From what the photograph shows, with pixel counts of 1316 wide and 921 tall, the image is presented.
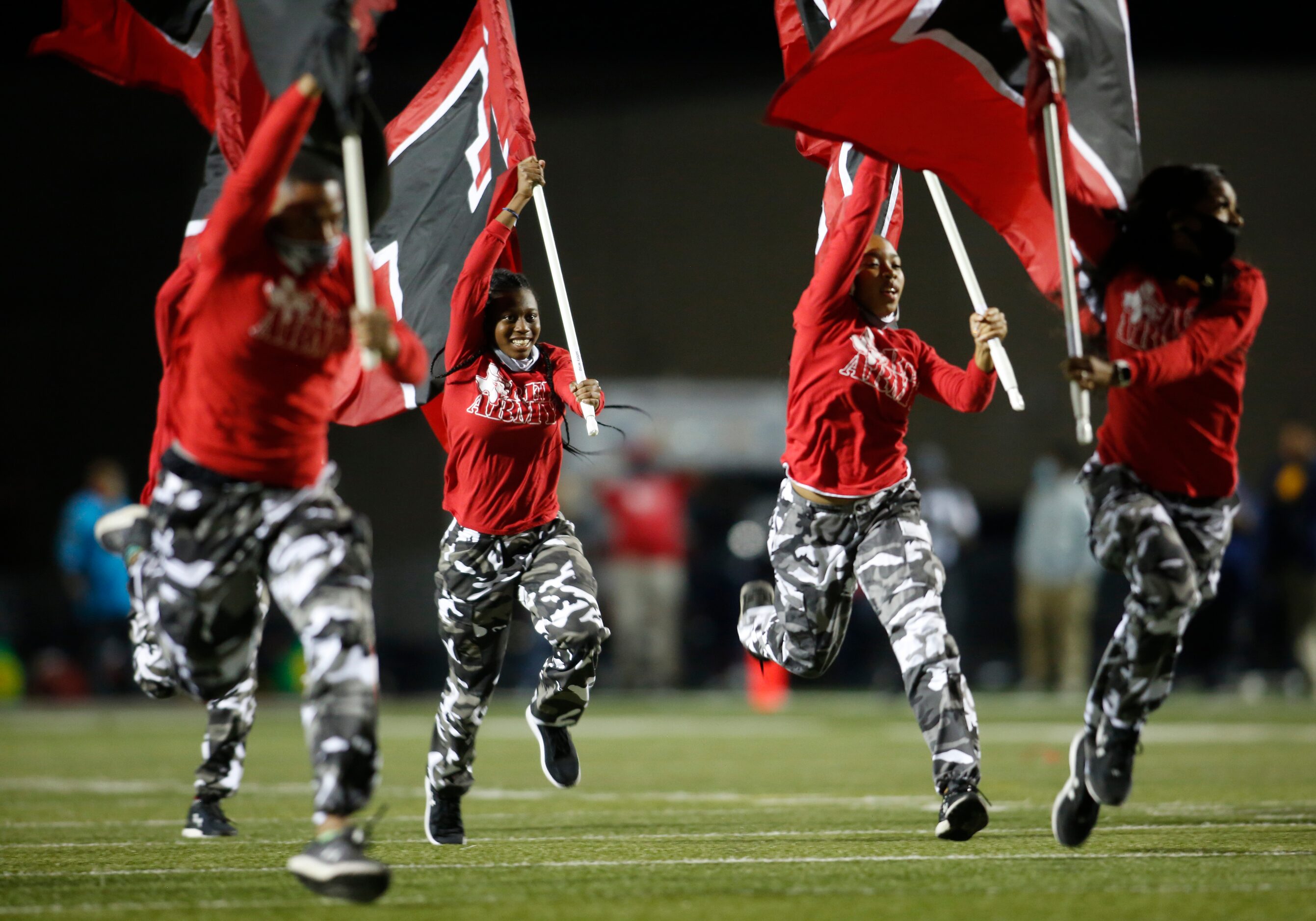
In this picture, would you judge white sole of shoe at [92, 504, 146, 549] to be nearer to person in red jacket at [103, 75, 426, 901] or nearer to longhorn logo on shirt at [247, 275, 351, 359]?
person in red jacket at [103, 75, 426, 901]

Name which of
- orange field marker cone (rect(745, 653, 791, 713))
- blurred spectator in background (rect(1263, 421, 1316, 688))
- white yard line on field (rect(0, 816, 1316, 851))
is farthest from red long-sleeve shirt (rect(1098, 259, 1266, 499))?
blurred spectator in background (rect(1263, 421, 1316, 688))

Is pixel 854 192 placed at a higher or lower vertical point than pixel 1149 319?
higher

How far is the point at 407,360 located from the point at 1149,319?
9.61 ft

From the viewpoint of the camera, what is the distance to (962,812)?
6457mm

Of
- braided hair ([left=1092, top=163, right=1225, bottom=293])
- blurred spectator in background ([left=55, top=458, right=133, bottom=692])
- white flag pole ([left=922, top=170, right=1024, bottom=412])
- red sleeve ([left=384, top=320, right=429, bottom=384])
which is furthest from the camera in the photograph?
blurred spectator in background ([left=55, top=458, right=133, bottom=692])

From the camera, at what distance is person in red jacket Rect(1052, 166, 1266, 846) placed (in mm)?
6246

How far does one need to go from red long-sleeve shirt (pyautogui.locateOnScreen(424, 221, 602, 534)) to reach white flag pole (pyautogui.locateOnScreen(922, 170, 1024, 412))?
6.10 ft

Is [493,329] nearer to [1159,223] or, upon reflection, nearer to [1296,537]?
[1159,223]

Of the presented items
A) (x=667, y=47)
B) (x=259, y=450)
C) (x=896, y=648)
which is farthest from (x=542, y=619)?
(x=667, y=47)

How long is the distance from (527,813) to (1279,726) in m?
8.15

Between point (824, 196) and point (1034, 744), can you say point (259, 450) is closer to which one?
point (824, 196)

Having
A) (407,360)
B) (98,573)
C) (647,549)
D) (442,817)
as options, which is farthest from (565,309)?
(98,573)

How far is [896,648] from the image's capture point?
23.2 feet

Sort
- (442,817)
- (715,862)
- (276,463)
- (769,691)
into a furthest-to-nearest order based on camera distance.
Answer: (769,691), (442,817), (715,862), (276,463)
